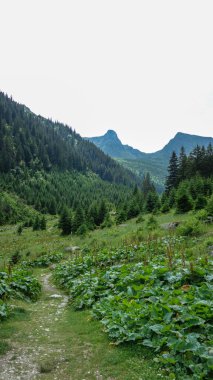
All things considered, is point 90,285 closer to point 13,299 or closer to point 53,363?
point 13,299

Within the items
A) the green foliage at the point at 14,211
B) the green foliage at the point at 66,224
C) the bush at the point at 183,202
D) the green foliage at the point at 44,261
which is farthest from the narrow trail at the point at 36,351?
the green foliage at the point at 14,211

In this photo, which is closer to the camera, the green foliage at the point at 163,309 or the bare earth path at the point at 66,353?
the green foliage at the point at 163,309

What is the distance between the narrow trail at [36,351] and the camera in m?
7.03

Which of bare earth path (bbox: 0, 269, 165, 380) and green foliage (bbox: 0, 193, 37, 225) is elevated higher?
bare earth path (bbox: 0, 269, 165, 380)

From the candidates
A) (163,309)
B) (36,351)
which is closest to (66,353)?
(36,351)

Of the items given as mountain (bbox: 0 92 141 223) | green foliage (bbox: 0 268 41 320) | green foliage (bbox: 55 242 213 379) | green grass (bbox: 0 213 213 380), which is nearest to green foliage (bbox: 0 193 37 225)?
mountain (bbox: 0 92 141 223)

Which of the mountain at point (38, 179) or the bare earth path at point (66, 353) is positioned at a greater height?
the mountain at point (38, 179)

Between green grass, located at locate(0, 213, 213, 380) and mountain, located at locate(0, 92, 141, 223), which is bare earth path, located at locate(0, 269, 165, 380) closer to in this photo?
green grass, located at locate(0, 213, 213, 380)

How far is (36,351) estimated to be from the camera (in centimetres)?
828

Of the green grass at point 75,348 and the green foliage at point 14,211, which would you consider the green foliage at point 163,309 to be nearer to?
the green grass at point 75,348

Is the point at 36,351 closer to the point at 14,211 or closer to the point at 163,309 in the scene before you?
the point at 163,309

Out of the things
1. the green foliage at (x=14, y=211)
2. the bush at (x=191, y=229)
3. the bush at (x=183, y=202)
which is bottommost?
the green foliage at (x=14, y=211)

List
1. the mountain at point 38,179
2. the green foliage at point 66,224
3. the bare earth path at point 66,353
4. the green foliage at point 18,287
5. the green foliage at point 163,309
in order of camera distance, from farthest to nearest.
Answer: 1. the mountain at point 38,179
2. the green foliage at point 66,224
3. the green foliage at point 18,287
4. the bare earth path at point 66,353
5. the green foliage at point 163,309

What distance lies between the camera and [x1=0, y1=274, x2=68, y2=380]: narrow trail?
23.1 feet
